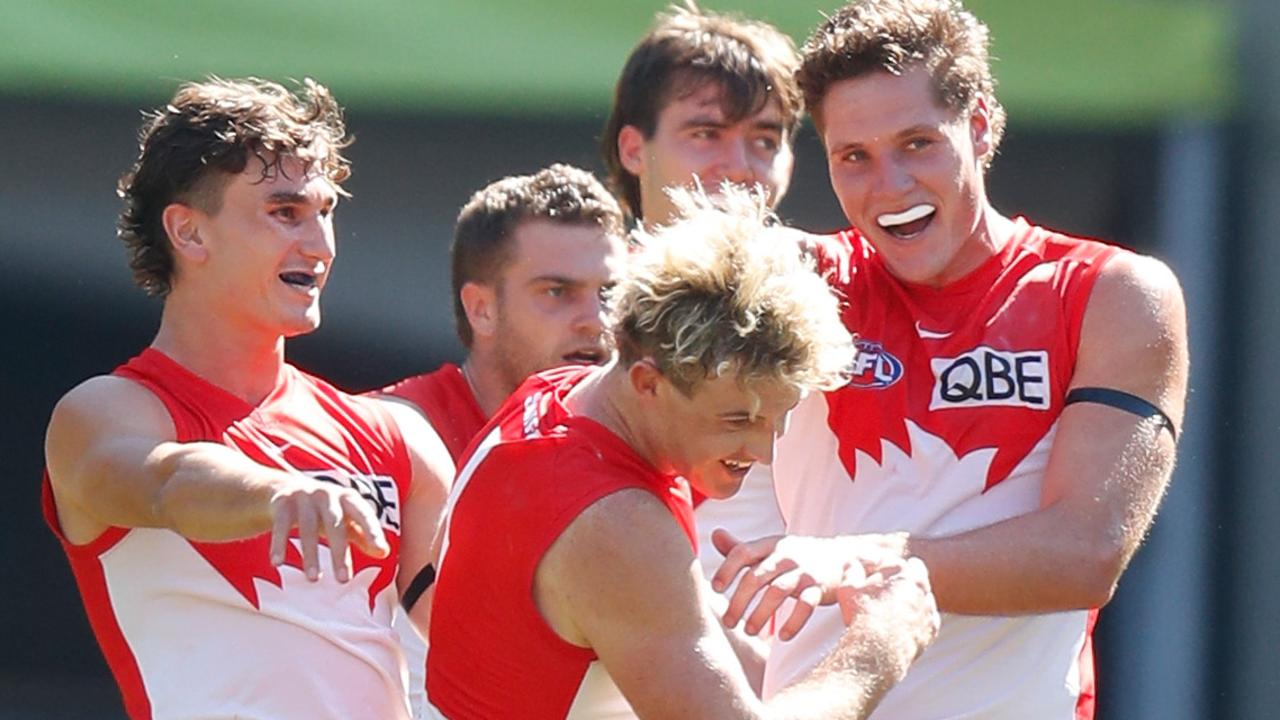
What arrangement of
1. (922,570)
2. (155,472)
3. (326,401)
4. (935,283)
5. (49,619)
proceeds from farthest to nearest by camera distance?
(49,619)
(326,401)
(935,283)
(155,472)
(922,570)

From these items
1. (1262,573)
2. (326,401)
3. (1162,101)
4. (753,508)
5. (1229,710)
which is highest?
(1162,101)

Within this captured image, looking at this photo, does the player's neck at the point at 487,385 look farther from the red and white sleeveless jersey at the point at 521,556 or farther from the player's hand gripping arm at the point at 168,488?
the red and white sleeveless jersey at the point at 521,556

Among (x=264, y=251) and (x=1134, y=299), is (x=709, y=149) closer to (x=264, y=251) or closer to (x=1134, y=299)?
(x=264, y=251)

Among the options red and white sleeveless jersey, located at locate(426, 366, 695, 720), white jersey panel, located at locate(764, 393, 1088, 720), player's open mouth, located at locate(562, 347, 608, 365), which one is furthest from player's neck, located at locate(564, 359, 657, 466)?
player's open mouth, located at locate(562, 347, 608, 365)

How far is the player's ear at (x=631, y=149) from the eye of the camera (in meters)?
3.90

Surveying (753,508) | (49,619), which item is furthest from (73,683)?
(753,508)

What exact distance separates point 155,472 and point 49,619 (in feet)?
6.11

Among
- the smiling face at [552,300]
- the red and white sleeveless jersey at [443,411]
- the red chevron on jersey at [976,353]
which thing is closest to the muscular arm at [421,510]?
the red and white sleeveless jersey at [443,411]

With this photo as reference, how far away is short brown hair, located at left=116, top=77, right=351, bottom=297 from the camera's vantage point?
3164 mm

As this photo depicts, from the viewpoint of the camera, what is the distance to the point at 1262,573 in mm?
4883

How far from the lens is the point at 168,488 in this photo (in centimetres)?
270

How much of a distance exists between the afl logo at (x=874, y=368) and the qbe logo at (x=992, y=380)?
0.07m

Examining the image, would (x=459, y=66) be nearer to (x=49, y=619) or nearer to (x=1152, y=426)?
(x=49, y=619)

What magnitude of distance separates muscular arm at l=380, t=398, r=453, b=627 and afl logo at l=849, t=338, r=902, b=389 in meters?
0.70
